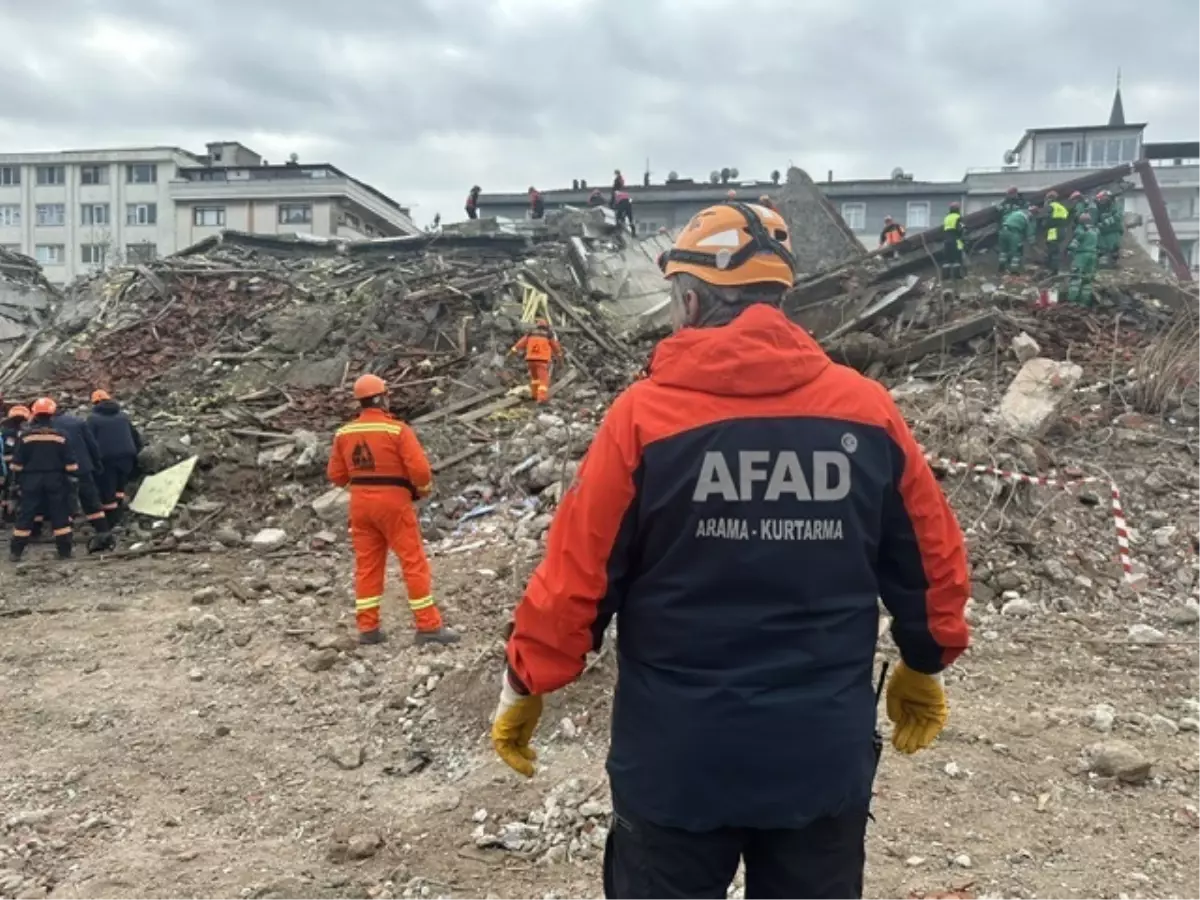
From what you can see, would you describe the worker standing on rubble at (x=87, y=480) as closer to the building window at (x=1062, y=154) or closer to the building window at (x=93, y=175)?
the building window at (x=1062, y=154)

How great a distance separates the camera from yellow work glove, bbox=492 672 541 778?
2.23m

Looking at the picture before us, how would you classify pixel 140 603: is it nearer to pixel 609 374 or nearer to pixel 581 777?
pixel 581 777

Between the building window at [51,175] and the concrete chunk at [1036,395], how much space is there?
62153mm

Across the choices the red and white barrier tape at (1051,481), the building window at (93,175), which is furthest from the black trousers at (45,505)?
the building window at (93,175)

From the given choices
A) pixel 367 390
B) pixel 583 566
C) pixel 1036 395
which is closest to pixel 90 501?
pixel 367 390

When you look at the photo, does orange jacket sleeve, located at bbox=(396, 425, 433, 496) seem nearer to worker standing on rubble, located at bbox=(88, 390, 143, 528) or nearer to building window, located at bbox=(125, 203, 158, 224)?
A: worker standing on rubble, located at bbox=(88, 390, 143, 528)

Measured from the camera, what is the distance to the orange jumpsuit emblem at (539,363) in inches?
510

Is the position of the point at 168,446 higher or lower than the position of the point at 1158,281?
lower

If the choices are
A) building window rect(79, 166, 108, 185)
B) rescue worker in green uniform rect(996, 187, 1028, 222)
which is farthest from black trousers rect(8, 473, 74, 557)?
building window rect(79, 166, 108, 185)

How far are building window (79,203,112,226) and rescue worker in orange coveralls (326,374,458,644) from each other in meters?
58.1

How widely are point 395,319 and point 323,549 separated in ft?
22.8

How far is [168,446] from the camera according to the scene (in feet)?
38.7

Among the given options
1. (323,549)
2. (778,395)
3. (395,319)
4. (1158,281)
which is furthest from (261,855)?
(1158,281)

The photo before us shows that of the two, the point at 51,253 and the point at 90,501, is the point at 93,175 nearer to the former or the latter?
the point at 51,253
